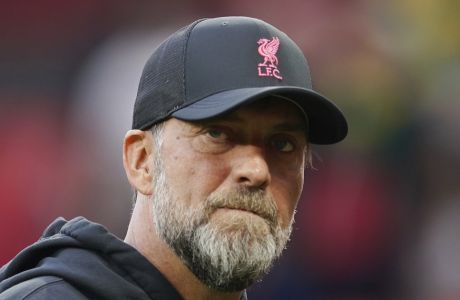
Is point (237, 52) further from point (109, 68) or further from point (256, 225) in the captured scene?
point (109, 68)

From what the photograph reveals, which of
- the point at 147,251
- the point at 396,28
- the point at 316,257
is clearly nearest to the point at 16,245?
the point at 316,257

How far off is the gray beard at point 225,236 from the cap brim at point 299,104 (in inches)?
6.6

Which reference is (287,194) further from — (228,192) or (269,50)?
(269,50)

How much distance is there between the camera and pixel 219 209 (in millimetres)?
1886

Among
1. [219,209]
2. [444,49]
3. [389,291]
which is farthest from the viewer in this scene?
[444,49]

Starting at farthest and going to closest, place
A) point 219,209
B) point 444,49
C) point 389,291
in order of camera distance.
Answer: point 444,49 → point 389,291 → point 219,209

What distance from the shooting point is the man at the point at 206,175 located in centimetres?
187

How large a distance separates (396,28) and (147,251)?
3264mm

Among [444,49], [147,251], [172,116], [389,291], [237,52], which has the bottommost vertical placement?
[389,291]

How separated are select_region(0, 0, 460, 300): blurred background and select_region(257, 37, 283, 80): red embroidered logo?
2.59 meters

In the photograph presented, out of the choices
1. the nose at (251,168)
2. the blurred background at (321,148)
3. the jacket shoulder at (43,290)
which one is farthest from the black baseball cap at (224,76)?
the blurred background at (321,148)

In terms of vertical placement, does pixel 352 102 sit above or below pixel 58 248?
above

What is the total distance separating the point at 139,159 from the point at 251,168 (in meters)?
0.30

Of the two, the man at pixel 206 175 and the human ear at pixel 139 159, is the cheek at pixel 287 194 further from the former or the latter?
the human ear at pixel 139 159
